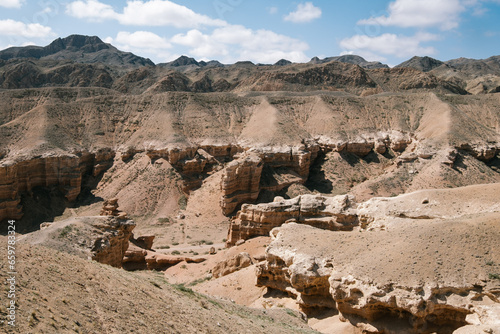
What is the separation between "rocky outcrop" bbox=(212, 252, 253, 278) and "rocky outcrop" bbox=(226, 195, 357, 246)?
3.97 m

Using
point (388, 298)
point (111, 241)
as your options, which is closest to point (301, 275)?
point (388, 298)

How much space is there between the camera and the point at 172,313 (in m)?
12.5

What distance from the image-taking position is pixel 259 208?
29516 millimetres

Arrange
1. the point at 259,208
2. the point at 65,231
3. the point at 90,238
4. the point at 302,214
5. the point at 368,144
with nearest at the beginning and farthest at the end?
the point at 65,231, the point at 90,238, the point at 302,214, the point at 259,208, the point at 368,144

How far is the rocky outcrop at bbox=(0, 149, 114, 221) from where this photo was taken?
43.2 meters

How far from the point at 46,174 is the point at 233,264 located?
36352mm

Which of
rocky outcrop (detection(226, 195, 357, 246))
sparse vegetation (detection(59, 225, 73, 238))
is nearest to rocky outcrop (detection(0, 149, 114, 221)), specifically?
sparse vegetation (detection(59, 225, 73, 238))

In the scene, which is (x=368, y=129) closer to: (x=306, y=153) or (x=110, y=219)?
(x=306, y=153)

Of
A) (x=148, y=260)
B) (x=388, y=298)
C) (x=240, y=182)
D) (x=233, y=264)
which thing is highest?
(x=240, y=182)

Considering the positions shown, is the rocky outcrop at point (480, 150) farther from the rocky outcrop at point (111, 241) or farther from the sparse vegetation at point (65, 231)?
the sparse vegetation at point (65, 231)

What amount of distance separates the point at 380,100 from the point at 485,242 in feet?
204

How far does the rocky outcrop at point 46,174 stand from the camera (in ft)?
142

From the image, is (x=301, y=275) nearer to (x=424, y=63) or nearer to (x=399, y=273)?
(x=399, y=273)

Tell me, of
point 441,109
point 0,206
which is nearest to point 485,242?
point 0,206
